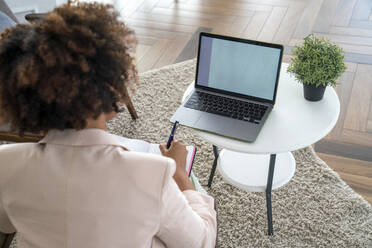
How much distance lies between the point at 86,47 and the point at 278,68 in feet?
2.58

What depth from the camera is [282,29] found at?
2852mm

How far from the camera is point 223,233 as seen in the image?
1632 mm

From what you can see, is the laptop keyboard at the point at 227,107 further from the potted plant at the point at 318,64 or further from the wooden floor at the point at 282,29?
the wooden floor at the point at 282,29

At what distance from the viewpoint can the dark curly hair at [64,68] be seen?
0.71 meters

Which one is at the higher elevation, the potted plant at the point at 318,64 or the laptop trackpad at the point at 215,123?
the potted plant at the point at 318,64

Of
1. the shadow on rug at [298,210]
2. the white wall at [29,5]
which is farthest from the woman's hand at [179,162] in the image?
the white wall at [29,5]

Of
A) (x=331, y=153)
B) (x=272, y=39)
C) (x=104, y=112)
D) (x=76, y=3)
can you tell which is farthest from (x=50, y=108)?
(x=272, y=39)

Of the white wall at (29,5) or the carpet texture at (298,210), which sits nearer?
the carpet texture at (298,210)

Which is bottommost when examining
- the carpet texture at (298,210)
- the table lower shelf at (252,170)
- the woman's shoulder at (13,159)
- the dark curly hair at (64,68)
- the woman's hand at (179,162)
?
the carpet texture at (298,210)

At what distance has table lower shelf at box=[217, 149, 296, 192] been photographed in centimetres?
162

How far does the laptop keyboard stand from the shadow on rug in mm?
524

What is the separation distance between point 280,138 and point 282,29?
5.72 feet

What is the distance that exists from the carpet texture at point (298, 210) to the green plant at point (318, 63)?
596 millimetres

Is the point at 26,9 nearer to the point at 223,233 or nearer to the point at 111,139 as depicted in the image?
the point at 223,233
